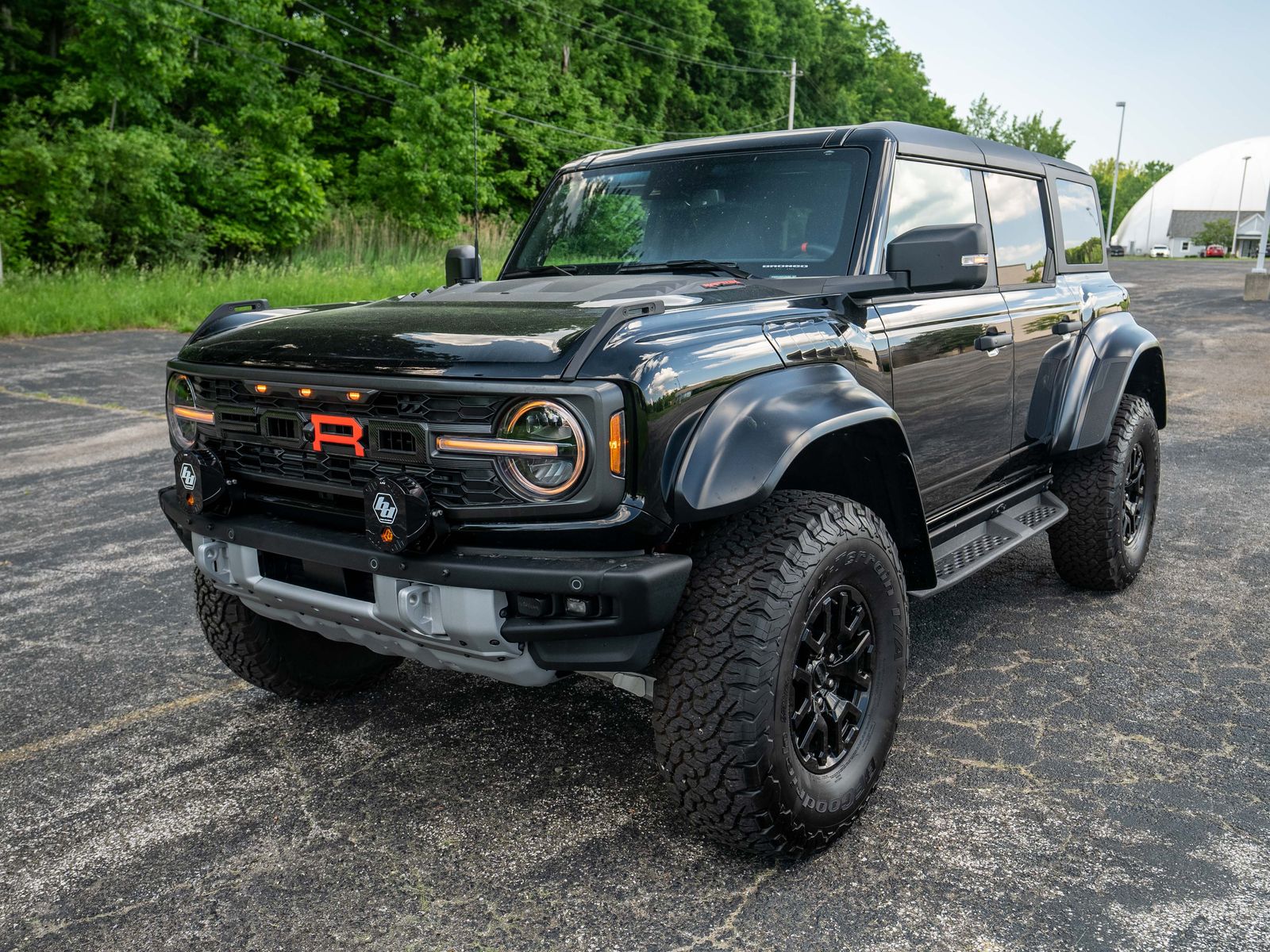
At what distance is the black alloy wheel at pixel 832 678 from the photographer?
2766mm

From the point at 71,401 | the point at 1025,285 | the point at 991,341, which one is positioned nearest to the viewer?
the point at 991,341

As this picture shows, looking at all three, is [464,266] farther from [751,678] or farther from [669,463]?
[751,678]

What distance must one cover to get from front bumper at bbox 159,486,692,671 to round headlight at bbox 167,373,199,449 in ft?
2.61

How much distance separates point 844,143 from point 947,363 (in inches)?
33.1

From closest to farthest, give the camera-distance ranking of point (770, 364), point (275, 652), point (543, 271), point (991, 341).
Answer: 1. point (770, 364)
2. point (275, 652)
3. point (991, 341)
4. point (543, 271)

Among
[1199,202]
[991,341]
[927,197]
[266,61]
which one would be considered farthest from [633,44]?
[1199,202]

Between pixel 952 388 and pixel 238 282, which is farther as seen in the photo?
pixel 238 282

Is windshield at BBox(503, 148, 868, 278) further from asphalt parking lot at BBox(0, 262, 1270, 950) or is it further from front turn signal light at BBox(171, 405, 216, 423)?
asphalt parking lot at BBox(0, 262, 1270, 950)

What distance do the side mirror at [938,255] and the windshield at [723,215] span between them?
313mm

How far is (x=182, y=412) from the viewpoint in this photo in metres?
3.18

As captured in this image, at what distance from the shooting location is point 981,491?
14.0 ft

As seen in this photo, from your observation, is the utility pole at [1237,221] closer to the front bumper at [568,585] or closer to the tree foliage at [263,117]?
the tree foliage at [263,117]

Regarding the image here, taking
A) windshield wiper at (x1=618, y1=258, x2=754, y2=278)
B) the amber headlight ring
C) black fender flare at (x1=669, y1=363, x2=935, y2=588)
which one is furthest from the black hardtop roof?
the amber headlight ring

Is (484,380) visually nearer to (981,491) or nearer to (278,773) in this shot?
(278,773)
